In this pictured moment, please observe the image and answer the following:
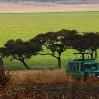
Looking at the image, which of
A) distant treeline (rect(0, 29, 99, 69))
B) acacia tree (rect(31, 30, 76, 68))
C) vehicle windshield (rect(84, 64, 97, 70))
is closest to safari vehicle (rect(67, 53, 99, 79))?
vehicle windshield (rect(84, 64, 97, 70))

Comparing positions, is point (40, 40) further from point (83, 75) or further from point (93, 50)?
point (83, 75)

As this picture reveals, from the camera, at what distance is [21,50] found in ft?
111

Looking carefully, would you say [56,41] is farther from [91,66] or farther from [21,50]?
[91,66]

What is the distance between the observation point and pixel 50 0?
489ft

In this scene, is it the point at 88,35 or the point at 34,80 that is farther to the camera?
the point at 88,35

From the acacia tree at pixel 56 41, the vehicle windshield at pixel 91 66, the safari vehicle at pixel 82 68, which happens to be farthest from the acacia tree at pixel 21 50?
the vehicle windshield at pixel 91 66

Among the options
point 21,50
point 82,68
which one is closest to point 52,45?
point 21,50

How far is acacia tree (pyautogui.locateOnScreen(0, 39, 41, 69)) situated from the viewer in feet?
112

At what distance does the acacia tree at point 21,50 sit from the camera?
3416 centimetres

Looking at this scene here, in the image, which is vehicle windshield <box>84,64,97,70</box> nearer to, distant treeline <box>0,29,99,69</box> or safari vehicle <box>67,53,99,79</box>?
safari vehicle <box>67,53,99,79</box>

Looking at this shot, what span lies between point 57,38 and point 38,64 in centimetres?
326

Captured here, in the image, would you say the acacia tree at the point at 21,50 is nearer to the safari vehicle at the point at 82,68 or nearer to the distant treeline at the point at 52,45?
the distant treeline at the point at 52,45

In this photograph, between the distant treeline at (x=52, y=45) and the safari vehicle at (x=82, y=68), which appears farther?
the distant treeline at (x=52, y=45)

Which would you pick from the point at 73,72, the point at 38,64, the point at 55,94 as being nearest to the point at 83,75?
the point at 73,72
